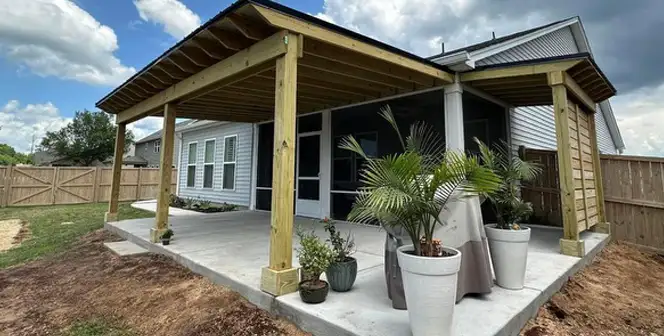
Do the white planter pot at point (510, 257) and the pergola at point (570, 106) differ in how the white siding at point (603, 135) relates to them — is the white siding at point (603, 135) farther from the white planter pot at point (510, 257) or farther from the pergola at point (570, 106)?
the white planter pot at point (510, 257)

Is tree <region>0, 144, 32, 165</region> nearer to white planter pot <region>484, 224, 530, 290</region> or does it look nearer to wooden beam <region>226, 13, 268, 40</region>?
wooden beam <region>226, 13, 268, 40</region>

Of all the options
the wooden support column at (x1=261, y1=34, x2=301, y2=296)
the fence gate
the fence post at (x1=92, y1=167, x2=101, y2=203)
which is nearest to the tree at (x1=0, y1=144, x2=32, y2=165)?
the fence gate

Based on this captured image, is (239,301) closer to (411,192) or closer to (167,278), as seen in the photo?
(167,278)

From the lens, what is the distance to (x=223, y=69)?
3.60 metres

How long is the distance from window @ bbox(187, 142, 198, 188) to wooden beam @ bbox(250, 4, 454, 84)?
30.6 ft

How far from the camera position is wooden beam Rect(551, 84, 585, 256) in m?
3.67

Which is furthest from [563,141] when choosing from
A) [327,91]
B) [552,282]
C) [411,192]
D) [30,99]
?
[30,99]

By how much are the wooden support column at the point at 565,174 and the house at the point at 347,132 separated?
1.04 meters

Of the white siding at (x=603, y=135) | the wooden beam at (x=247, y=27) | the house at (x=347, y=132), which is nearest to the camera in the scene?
the wooden beam at (x=247, y=27)

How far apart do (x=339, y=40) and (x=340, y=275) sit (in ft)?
7.24

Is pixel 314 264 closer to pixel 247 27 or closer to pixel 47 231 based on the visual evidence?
pixel 247 27

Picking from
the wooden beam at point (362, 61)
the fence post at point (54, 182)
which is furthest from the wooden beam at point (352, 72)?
the fence post at point (54, 182)

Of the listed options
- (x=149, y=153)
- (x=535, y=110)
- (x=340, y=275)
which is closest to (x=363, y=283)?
(x=340, y=275)

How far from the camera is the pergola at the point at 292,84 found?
259cm
